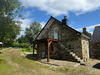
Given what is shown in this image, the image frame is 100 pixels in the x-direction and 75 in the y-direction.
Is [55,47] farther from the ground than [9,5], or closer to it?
closer to it

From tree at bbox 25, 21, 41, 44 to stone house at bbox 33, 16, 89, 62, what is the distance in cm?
2121

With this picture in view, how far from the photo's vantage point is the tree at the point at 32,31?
35.3 m

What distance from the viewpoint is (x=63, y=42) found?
11820 mm

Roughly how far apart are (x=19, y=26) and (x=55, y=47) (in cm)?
614

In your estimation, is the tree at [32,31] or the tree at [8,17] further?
the tree at [32,31]

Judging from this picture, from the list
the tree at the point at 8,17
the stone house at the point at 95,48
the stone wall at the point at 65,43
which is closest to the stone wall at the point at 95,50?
the stone house at the point at 95,48

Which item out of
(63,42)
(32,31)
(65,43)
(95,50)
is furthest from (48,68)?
(32,31)

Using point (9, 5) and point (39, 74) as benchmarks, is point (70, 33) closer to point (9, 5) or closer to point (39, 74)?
point (39, 74)

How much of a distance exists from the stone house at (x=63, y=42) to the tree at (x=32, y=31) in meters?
21.2

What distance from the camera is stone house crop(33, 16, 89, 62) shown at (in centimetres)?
976

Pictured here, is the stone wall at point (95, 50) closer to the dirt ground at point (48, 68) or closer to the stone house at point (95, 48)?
the stone house at point (95, 48)

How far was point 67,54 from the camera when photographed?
976 centimetres

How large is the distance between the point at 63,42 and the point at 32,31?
87.6 ft

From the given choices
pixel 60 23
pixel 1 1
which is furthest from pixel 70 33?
pixel 1 1
